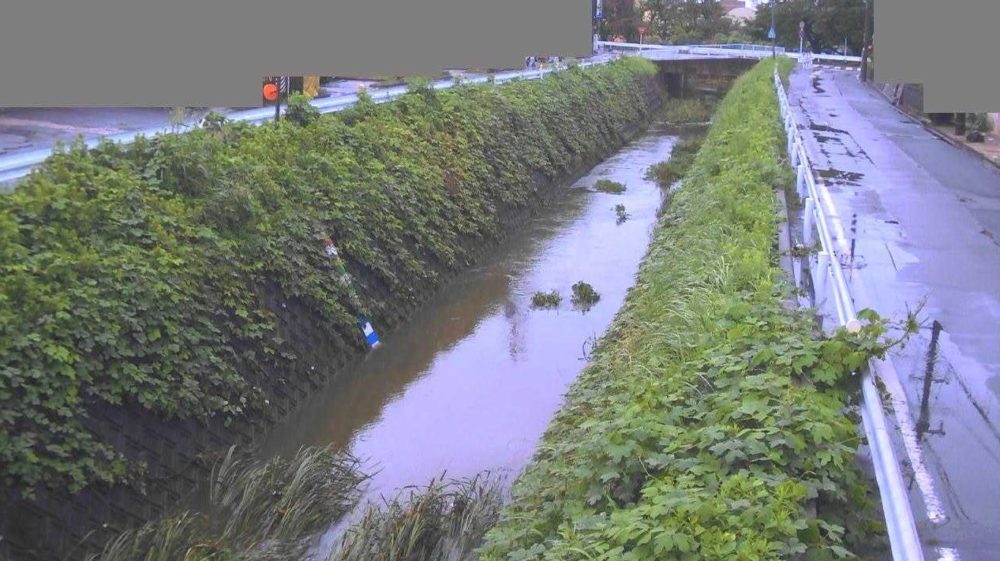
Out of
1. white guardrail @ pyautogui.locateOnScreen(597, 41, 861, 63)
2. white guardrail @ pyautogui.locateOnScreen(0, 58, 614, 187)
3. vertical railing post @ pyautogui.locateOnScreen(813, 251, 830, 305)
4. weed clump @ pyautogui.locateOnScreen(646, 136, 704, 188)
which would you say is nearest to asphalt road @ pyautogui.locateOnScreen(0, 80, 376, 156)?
white guardrail @ pyautogui.locateOnScreen(0, 58, 614, 187)

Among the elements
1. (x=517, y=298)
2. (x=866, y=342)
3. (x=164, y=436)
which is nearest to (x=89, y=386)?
(x=164, y=436)

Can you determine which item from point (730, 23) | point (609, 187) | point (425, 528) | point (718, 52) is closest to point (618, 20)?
point (730, 23)

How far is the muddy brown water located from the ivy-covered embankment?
1.33m

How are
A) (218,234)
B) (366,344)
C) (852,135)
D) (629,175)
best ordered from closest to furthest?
(218,234) → (366,344) → (852,135) → (629,175)

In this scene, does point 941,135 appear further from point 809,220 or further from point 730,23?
point 730,23

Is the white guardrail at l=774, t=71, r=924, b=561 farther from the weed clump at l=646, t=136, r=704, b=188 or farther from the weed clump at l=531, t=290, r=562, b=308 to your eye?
the weed clump at l=646, t=136, r=704, b=188

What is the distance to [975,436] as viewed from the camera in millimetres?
6168

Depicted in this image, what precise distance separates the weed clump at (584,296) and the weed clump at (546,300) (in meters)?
0.26

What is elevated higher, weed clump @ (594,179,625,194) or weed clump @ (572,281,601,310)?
weed clump @ (594,179,625,194)

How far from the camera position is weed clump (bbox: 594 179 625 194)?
2300 centimetres

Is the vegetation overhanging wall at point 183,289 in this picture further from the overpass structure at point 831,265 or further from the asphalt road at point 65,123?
the asphalt road at point 65,123

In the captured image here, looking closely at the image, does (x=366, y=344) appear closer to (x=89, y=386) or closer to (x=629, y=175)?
(x=89, y=386)

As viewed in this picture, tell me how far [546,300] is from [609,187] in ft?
32.6

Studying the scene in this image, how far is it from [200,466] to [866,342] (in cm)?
551
